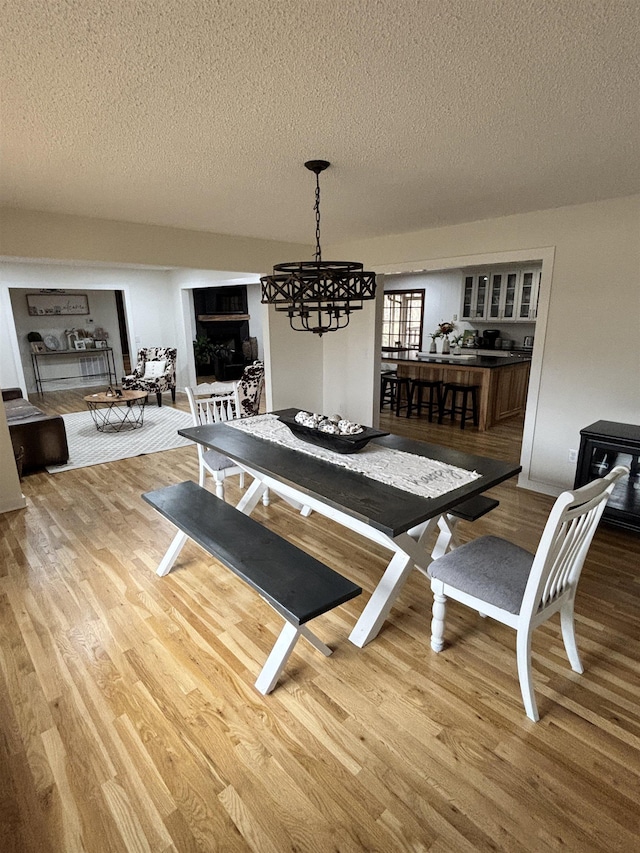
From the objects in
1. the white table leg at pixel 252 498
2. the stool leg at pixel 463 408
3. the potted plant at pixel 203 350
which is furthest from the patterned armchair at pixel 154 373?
the stool leg at pixel 463 408

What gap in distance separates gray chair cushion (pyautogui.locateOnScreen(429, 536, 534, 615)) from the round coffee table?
5185 mm

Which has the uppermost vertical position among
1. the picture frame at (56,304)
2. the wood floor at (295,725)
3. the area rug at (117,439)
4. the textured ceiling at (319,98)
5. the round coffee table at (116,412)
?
the textured ceiling at (319,98)

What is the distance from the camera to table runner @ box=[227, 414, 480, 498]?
7.07 ft

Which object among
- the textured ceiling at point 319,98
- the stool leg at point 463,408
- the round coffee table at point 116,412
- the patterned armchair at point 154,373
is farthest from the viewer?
the patterned armchair at point 154,373

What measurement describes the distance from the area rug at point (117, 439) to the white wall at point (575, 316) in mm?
3971

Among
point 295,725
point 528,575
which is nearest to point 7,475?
point 295,725

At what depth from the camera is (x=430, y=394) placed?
6.60 meters

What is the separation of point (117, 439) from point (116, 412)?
1.62m

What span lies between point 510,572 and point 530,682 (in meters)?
0.41

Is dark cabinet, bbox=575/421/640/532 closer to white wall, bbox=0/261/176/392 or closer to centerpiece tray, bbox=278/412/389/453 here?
centerpiece tray, bbox=278/412/389/453

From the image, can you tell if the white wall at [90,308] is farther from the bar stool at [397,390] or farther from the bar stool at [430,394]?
the bar stool at [430,394]

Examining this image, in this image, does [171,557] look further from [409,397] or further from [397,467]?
[409,397]

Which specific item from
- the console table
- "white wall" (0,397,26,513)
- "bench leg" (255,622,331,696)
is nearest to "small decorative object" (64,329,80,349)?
the console table

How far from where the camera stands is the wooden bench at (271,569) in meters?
1.76
